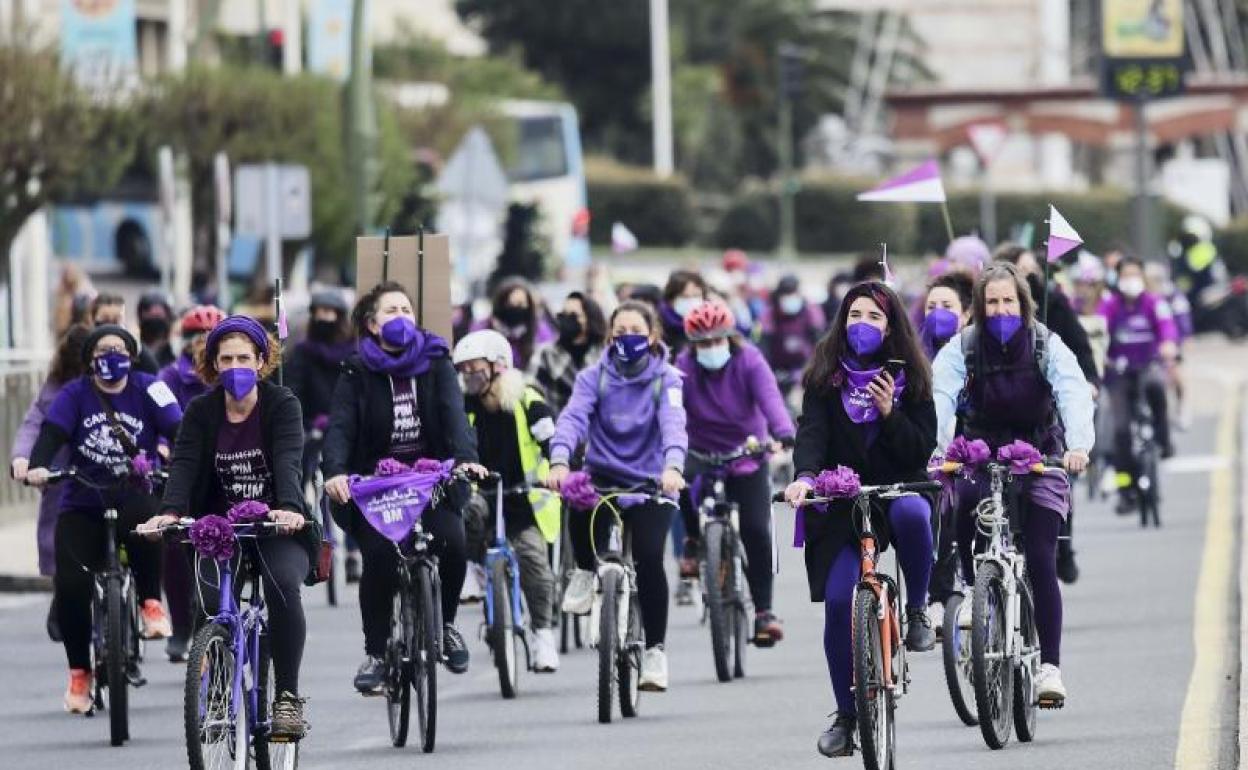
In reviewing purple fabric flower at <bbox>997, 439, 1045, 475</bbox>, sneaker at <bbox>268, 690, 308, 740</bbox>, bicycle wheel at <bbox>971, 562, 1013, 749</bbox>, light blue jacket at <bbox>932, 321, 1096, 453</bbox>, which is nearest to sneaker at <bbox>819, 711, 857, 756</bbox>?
bicycle wheel at <bbox>971, 562, 1013, 749</bbox>

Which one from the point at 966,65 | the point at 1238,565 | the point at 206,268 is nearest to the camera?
the point at 1238,565

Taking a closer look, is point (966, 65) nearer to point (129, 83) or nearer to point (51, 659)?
point (129, 83)

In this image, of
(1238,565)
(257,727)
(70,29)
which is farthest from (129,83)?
(257,727)

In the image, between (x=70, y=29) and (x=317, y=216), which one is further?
(x=317, y=216)

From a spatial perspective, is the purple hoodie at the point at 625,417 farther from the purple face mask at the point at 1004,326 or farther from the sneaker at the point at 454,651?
the purple face mask at the point at 1004,326

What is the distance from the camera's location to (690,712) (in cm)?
1320

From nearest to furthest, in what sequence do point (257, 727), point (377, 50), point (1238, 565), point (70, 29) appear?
point (257, 727)
point (1238, 565)
point (70, 29)
point (377, 50)

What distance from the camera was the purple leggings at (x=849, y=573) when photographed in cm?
1064

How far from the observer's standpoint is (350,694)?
14.2m

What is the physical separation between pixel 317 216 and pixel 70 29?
992cm

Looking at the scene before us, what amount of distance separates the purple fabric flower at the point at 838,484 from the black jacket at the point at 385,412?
1.97 meters

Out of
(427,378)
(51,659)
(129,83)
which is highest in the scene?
(129,83)

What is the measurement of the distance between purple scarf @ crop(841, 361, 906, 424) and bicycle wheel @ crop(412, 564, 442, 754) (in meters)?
1.90

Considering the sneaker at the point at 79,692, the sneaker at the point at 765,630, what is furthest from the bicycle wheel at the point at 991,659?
the sneaker at the point at 79,692
